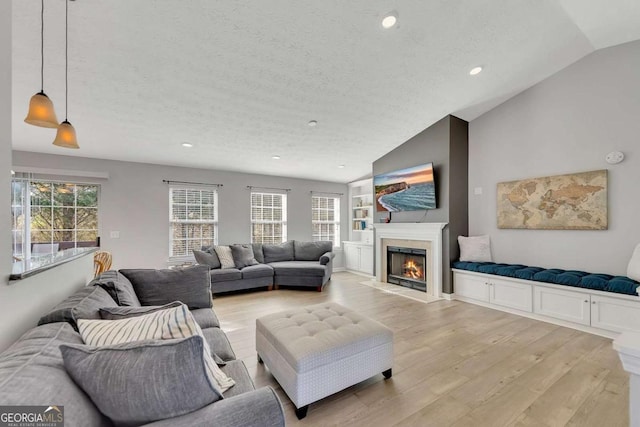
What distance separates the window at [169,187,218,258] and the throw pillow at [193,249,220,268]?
53cm

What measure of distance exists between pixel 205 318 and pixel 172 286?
463 mm

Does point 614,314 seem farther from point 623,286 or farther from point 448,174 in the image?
point 448,174

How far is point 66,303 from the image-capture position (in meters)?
1.42

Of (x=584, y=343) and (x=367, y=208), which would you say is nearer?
(x=584, y=343)

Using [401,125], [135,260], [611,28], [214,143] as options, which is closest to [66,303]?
[214,143]

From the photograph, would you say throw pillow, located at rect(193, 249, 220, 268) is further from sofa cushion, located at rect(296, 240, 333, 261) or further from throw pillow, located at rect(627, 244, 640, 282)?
throw pillow, located at rect(627, 244, 640, 282)

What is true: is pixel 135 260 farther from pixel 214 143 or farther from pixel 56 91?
pixel 56 91

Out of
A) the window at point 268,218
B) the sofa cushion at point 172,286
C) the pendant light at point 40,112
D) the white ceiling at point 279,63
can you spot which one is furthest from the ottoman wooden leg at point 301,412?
the window at point 268,218

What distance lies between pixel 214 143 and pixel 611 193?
545cm

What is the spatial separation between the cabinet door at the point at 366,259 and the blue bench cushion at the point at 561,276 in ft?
6.69

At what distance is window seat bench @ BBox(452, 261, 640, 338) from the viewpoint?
2795 millimetres

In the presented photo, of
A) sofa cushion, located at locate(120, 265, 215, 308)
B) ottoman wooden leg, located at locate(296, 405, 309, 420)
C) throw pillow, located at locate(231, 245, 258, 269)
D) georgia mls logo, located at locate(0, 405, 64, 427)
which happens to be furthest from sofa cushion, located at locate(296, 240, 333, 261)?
georgia mls logo, located at locate(0, 405, 64, 427)

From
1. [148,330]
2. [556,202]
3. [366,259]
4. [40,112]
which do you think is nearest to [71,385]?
[148,330]

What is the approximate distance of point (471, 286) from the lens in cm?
404
